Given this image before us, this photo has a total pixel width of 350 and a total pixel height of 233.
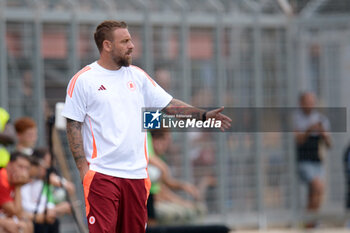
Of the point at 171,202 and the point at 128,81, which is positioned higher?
the point at 128,81

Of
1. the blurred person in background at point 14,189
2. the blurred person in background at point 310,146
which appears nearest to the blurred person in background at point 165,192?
the blurred person in background at point 310,146

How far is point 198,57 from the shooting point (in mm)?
10844

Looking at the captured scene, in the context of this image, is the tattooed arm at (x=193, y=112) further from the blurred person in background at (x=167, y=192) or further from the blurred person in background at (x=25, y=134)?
the blurred person in background at (x=167, y=192)

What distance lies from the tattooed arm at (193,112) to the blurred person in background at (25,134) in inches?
118

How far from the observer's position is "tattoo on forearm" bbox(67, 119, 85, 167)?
5.88 metres

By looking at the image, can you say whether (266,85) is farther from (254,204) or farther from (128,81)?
(128,81)

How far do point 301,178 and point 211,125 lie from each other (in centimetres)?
536

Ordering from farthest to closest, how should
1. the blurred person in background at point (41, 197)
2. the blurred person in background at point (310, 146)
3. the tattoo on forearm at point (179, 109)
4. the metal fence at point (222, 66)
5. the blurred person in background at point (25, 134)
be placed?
the blurred person in background at point (310, 146)
the metal fence at point (222, 66)
the blurred person in background at point (25, 134)
the blurred person in background at point (41, 197)
the tattoo on forearm at point (179, 109)

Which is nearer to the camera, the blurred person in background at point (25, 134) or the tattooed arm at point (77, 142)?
the tattooed arm at point (77, 142)

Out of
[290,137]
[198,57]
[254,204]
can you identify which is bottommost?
[254,204]

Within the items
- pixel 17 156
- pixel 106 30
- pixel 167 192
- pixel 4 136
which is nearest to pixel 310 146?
pixel 167 192

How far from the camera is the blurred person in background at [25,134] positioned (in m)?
8.91

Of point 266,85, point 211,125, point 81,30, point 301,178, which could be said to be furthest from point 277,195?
point 211,125
